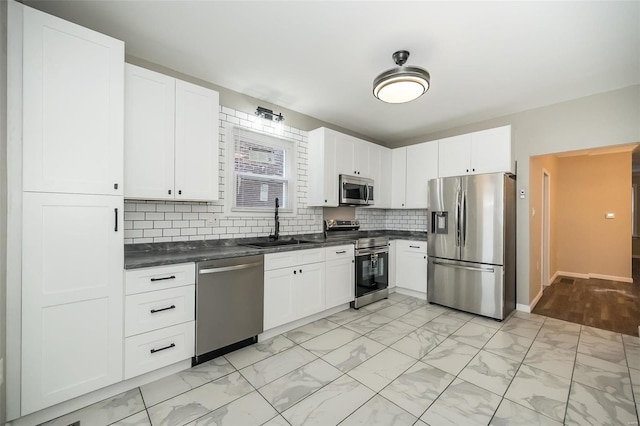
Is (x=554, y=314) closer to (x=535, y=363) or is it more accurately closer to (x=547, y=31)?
(x=535, y=363)

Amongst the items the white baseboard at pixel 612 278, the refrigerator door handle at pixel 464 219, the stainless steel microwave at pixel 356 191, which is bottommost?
the white baseboard at pixel 612 278

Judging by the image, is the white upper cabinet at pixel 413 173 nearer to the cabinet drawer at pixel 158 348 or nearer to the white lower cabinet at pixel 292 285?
the white lower cabinet at pixel 292 285

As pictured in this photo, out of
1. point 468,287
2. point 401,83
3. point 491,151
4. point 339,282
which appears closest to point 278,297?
point 339,282

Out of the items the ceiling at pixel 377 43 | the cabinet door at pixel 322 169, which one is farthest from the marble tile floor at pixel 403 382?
the ceiling at pixel 377 43

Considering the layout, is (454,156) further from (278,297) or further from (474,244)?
(278,297)

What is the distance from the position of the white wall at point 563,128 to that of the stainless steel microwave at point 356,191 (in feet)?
5.85

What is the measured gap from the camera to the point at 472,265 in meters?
3.53

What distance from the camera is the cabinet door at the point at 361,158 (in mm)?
4164

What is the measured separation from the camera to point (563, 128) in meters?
3.33

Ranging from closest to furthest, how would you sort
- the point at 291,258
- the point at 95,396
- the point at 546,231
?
the point at 95,396 → the point at 291,258 → the point at 546,231

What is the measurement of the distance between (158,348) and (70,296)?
0.70 metres

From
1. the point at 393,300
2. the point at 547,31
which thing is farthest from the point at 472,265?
the point at 547,31

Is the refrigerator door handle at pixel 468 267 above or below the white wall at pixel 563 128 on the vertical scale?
below

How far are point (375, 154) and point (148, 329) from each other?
150 inches
